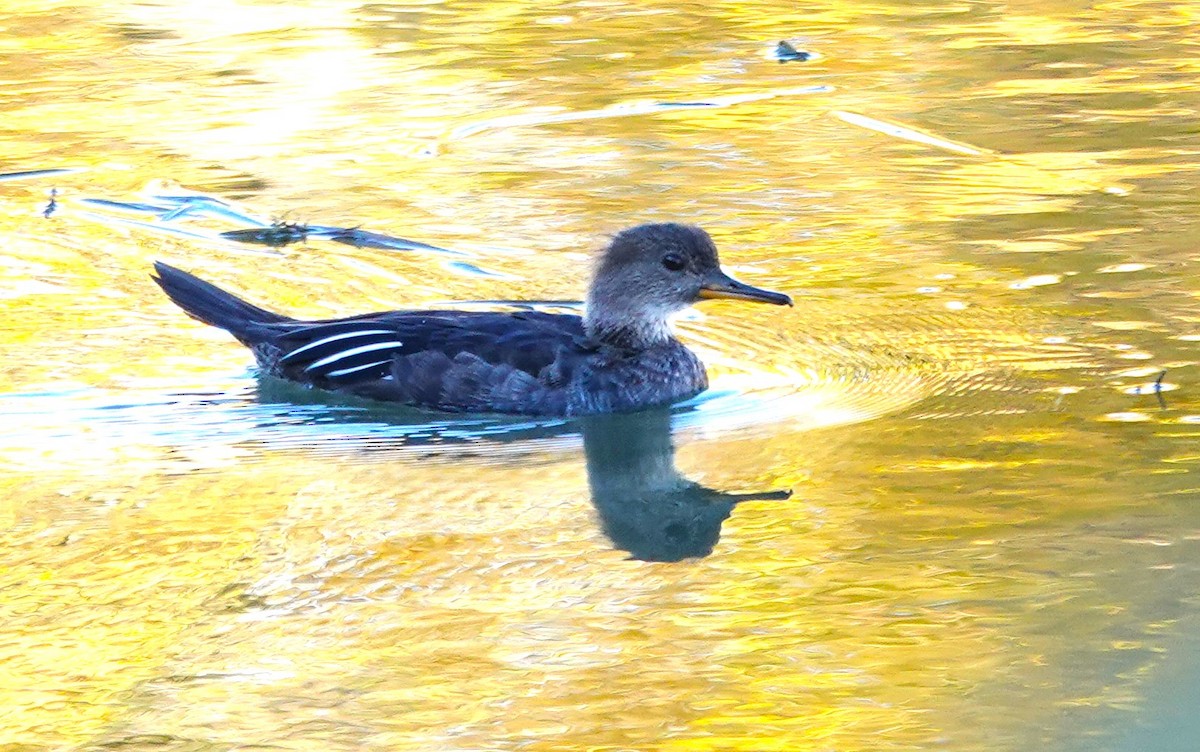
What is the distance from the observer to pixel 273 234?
9.79 metres

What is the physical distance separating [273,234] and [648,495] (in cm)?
396

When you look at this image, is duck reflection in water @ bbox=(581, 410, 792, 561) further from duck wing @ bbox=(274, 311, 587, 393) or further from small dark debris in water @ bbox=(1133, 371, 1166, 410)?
small dark debris in water @ bbox=(1133, 371, 1166, 410)

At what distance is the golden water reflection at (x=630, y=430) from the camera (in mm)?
4738

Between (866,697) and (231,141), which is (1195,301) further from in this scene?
(231,141)

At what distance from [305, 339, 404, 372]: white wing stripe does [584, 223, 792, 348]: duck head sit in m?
0.85

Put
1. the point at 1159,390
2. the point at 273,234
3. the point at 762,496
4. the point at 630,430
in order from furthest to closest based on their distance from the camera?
the point at 273,234, the point at 630,430, the point at 1159,390, the point at 762,496

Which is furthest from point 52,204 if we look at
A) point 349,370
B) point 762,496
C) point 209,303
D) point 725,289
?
point 762,496

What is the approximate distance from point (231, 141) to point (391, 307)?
3304mm

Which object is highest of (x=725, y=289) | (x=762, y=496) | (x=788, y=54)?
(x=788, y=54)

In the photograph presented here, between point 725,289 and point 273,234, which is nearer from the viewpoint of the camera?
point 725,289

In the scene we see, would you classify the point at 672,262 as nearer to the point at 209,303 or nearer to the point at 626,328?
the point at 626,328

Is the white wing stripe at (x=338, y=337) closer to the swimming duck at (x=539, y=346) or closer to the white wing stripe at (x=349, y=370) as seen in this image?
the swimming duck at (x=539, y=346)

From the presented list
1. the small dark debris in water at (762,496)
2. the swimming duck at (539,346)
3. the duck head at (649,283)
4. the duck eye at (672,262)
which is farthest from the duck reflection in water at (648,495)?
the duck eye at (672,262)

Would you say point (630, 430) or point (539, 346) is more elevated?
point (539, 346)
